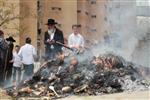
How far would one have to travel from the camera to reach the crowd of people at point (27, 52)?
12930 mm

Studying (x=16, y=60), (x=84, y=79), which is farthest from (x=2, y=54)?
(x=84, y=79)

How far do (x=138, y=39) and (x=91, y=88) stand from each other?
18.1ft

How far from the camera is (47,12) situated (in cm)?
2156

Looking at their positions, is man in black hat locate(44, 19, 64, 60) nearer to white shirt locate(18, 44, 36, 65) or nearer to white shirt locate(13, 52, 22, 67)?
white shirt locate(18, 44, 36, 65)

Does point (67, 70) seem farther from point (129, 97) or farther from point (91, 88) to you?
point (129, 97)

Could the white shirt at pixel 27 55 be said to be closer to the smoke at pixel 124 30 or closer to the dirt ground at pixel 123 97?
the smoke at pixel 124 30

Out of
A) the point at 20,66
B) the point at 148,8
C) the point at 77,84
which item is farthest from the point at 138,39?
the point at 77,84

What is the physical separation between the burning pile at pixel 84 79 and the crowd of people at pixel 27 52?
65cm

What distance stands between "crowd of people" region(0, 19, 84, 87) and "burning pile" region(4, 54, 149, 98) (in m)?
0.65

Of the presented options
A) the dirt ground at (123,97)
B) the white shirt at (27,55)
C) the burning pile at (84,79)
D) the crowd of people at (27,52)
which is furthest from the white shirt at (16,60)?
the dirt ground at (123,97)

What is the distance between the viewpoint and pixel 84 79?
456 inches

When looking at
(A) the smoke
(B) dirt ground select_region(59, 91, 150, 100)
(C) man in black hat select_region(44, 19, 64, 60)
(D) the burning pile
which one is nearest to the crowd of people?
(C) man in black hat select_region(44, 19, 64, 60)

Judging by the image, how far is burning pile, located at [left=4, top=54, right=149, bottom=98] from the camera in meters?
11.2

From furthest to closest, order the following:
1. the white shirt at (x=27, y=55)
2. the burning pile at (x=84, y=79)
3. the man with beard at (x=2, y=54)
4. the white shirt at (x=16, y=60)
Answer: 1. the white shirt at (x=16, y=60)
2. the white shirt at (x=27, y=55)
3. the man with beard at (x=2, y=54)
4. the burning pile at (x=84, y=79)
